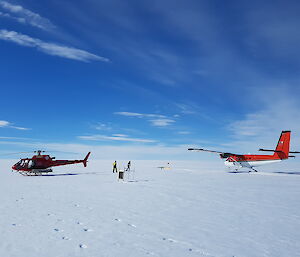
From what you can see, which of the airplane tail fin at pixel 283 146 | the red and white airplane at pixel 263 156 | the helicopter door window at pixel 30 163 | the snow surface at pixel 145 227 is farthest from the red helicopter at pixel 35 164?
the airplane tail fin at pixel 283 146

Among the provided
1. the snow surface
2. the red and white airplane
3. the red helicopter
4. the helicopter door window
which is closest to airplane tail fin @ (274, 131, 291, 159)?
the red and white airplane

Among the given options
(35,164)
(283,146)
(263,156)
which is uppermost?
(283,146)

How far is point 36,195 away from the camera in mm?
13492

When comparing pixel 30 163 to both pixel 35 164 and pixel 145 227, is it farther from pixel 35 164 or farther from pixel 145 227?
pixel 145 227

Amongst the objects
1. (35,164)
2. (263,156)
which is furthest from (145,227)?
(263,156)

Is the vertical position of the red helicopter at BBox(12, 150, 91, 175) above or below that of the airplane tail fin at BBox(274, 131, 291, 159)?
below

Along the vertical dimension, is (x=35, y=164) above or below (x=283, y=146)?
below

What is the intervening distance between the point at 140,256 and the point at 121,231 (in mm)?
1931

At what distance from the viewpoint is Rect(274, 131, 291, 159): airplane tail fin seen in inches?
1314

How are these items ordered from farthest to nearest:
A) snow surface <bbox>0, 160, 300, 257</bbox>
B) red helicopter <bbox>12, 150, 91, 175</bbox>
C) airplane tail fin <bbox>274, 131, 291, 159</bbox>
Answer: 1. airplane tail fin <bbox>274, 131, 291, 159</bbox>
2. red helicopter <bbox>12, 150, 91, 175</bbox>
3. snow surface <bbox>0, 160, 300, 257</bbox>

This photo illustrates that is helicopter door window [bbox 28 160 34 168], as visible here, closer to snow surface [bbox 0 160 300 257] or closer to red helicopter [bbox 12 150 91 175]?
red helicopter [bbox 12 150 91 175]

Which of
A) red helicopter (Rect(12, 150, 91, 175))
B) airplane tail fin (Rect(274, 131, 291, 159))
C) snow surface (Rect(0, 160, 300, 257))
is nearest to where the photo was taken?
snow surface (Rect(0, 160, 300, 257))

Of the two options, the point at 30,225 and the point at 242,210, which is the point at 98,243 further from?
the point at 242,210

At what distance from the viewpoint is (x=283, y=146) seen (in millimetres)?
34094
